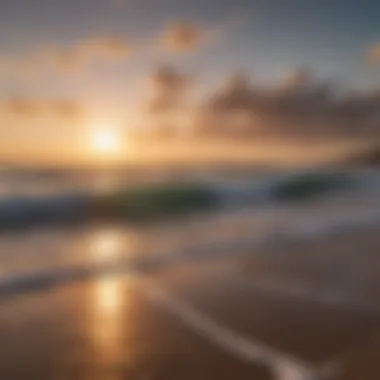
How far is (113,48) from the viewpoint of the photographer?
290cm

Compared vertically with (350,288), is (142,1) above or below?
above

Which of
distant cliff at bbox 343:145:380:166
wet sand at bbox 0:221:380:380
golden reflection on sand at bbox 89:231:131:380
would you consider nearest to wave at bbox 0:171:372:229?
distant cliff at bbox 343:145:380:166

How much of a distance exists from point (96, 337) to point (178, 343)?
0.21 metres

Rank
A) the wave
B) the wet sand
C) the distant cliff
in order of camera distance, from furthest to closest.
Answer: the distant cliff → the wave → the wet sand

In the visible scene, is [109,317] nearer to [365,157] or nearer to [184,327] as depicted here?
[184,327]

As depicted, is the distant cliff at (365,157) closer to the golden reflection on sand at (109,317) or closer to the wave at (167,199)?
the wave at (167,199)

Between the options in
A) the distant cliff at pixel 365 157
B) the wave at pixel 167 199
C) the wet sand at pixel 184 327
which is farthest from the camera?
the distant cliff at pixel 365 157

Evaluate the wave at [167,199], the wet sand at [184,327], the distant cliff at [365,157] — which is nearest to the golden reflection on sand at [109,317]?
the wet sand at [184,327]

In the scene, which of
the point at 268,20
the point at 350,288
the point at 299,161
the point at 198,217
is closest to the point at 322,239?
the point at 350,288

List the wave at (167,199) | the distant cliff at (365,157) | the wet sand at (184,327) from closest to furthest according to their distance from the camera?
the wet sand at (184,327) < the wave at (167,199) < the distant cliff at (365,157)

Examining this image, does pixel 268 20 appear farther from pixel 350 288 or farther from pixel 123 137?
pixel 350 288

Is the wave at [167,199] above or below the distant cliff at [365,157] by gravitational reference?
below

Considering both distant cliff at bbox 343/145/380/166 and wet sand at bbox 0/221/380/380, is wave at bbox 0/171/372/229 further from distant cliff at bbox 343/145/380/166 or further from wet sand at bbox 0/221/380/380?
wet sand at bbox 0/221/380/380

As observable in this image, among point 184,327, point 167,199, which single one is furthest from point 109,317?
point 167,199
